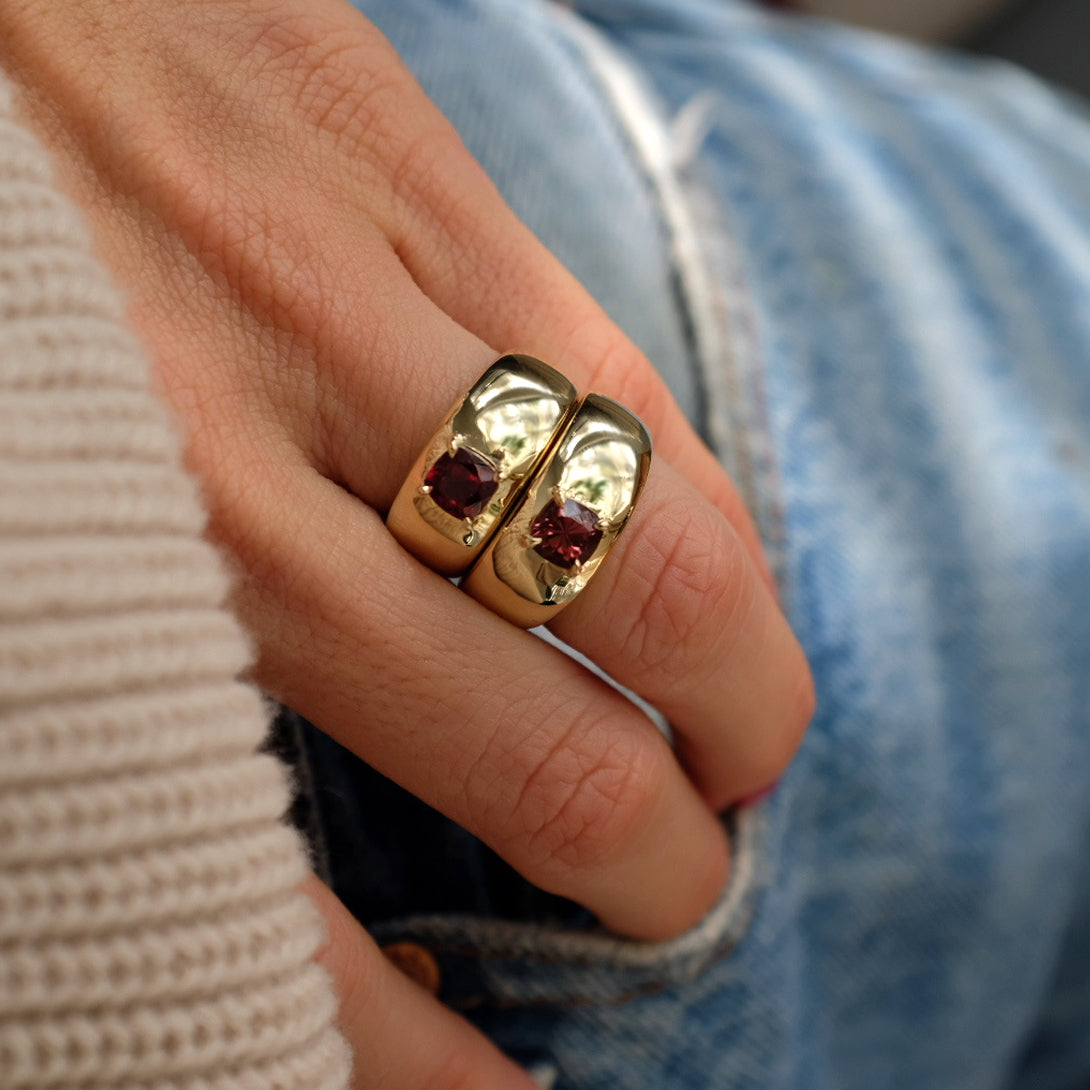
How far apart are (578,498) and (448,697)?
4.9 inches

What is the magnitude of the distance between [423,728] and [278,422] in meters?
0.18

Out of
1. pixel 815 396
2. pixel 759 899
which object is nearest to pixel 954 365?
pixel 815 396

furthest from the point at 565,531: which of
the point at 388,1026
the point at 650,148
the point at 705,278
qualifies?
the point at 650,148

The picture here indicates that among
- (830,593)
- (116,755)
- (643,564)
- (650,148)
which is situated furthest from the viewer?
(650,148)

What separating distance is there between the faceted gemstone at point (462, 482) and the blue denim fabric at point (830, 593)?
0.68 feet

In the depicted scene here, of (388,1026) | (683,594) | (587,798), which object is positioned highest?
(683,594)

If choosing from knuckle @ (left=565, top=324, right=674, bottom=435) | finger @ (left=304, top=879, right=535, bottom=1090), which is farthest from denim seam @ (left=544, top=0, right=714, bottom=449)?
finger @ (left=304, top=879, right=535, bottom=1090)

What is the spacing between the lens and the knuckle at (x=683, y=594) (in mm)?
488

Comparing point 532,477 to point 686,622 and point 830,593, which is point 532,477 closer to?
point 686,622

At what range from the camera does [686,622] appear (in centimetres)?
49

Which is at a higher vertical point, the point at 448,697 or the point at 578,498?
the point at 578,498

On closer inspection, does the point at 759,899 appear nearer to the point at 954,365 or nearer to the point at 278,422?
the point at 278,422

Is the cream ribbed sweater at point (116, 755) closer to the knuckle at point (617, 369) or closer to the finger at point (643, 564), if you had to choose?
the finger at point (643, 564)

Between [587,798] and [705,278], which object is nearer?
[587,798]
